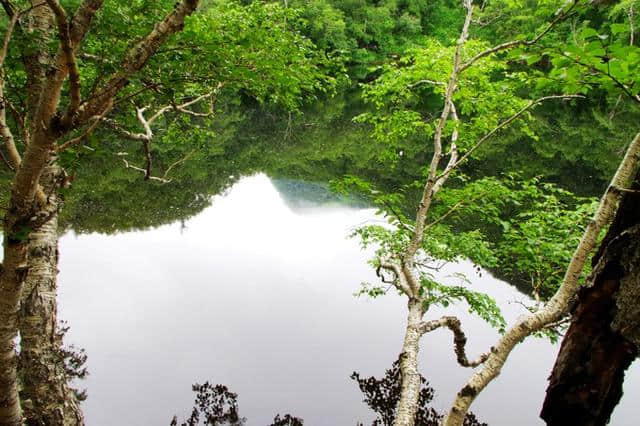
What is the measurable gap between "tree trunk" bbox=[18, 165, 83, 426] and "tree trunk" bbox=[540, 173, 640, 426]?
5648 millimetres

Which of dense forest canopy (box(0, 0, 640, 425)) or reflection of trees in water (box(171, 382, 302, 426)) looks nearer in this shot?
dense forest canopy (box(0, 0, 640, 425))

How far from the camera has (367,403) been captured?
9.69m

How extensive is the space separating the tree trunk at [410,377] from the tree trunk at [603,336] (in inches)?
101

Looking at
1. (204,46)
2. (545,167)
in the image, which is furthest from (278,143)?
(204,46)

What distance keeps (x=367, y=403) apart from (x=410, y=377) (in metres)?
5.60

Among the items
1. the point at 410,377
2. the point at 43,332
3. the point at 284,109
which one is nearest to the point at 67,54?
the point at 43,332

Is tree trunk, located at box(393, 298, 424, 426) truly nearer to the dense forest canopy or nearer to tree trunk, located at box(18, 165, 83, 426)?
the dense forest canopy

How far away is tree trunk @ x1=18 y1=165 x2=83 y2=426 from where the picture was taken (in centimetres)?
507

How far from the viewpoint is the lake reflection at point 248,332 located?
9.64 meters

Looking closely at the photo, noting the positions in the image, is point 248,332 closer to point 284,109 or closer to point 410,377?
point 284,109

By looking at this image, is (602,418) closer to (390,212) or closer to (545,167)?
Answer: (390,212)

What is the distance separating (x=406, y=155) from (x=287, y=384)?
22.2m

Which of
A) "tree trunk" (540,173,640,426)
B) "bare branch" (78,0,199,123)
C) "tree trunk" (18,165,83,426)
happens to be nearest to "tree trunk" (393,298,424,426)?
"tree trunk" (540,173,640,426)

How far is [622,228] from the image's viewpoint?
2.15 m
